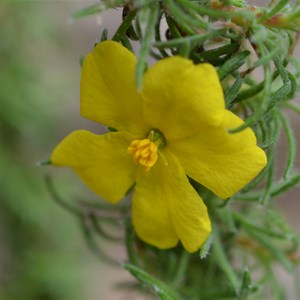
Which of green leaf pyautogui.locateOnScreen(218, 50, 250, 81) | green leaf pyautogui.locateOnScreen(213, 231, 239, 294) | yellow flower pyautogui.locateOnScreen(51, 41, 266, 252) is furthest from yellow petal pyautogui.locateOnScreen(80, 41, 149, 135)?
green leaf pyautogui.locateOnScreen(213, 231, 239, 294)

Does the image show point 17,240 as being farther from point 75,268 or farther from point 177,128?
point 177,128

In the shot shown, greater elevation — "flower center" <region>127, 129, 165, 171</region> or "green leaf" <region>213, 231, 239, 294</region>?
"flower center" <region>127, 129, 165, 171</region>

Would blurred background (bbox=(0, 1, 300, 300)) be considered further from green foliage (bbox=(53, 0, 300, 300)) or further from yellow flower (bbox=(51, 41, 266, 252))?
yellow flower (bbox=(51, 41, 266, 252))

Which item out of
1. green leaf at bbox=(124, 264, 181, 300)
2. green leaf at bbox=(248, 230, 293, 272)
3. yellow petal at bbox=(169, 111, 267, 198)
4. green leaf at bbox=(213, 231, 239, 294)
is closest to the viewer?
yellow petal at bbox=(169, 111, 267, 198)

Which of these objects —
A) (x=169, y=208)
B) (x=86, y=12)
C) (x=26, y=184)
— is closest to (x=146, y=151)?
(x=169, y=208)

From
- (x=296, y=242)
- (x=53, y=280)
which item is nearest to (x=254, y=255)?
(x=296, y=242)

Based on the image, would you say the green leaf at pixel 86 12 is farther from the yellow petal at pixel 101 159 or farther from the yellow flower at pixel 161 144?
the yellow petal at pixel 101 159

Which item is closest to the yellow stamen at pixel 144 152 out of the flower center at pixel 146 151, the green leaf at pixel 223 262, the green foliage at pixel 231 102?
the flower center at pixel 146 151

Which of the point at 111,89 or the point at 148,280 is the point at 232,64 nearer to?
the point at 111,89
